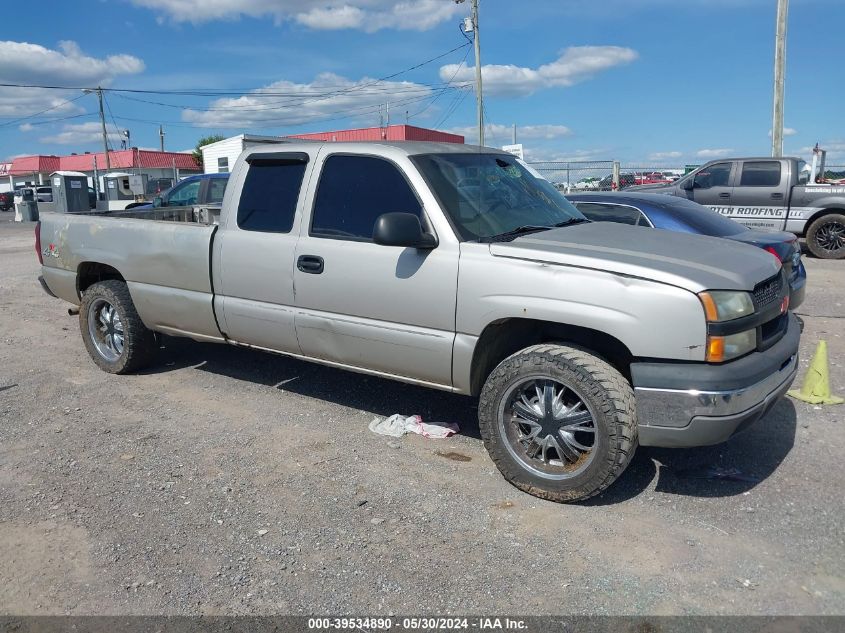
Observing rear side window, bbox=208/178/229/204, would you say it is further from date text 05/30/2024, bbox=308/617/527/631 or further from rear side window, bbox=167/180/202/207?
date text 05/30/2024, bbox=308/617/527/631

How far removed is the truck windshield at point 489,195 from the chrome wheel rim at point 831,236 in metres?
10.3

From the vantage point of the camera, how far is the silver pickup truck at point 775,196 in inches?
511

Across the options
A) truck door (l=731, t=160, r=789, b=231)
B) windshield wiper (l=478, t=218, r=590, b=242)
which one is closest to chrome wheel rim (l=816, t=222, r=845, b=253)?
truck door (l=731, t=160, r=789, b=231)

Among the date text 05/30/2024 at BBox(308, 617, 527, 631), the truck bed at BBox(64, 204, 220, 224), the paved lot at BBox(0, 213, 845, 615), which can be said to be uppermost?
the truck bed at BBox(64, 204, 220, 224)

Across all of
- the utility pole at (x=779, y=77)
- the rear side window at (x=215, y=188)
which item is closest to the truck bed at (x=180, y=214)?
the rear side window at (x=215, y=188)

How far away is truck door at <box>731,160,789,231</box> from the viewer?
13.4 meters

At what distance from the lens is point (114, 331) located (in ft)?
20.1

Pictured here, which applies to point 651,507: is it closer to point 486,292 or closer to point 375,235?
point 486,292

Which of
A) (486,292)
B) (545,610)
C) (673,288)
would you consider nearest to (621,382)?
(673,288)

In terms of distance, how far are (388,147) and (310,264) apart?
2.98ft

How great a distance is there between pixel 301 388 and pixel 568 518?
8.99 feet

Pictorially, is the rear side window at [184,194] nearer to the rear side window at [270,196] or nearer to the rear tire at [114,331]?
the rear tire at [114,331]

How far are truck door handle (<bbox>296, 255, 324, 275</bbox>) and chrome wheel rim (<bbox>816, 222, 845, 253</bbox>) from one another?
11.9 metres

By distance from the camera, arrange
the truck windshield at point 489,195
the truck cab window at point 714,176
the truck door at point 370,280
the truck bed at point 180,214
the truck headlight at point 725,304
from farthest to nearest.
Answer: the truck cab window at point 714,176 < the truck bed at point 180,214 < the truck windshield at point 489,195 < the truck door at point 370,280 < the truck headlight at point 725,304
